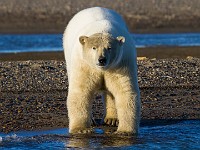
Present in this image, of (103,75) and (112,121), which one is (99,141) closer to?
(103,75)

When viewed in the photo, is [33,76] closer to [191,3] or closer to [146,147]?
[146,147]

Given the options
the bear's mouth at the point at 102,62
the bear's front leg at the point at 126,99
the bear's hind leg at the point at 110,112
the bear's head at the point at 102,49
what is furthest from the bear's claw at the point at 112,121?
the bear's mouth at the point at 102,62

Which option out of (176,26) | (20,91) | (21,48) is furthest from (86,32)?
(176,26)

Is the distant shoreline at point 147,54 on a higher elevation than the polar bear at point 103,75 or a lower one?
higher

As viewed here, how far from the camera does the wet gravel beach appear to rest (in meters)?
10.6

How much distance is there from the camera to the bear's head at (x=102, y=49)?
336 inches

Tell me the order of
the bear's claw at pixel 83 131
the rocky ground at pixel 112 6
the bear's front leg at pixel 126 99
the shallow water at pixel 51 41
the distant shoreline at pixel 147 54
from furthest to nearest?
the rocky ground at pixel 112 6 < the shallow water at pixel 51 41 < the distant shoreline at pixel 147 54 < the bear's claw at pixel 83 131 < the bear's front leg at pixel 126 99

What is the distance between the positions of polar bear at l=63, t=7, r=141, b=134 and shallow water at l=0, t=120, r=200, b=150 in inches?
7.6

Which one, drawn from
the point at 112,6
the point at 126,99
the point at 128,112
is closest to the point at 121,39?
the point at 126,99

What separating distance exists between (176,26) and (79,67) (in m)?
23.2

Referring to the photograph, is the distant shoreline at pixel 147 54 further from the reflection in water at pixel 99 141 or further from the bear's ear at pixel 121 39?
the bear's ear at pixel 121 39

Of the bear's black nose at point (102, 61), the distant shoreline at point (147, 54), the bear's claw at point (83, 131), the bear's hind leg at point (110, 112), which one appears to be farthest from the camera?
the distant shoreline at point (147, 54)

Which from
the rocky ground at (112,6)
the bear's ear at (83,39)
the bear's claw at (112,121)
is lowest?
the bear's claw at (112,121)

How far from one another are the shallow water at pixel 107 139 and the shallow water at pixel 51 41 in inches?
502
